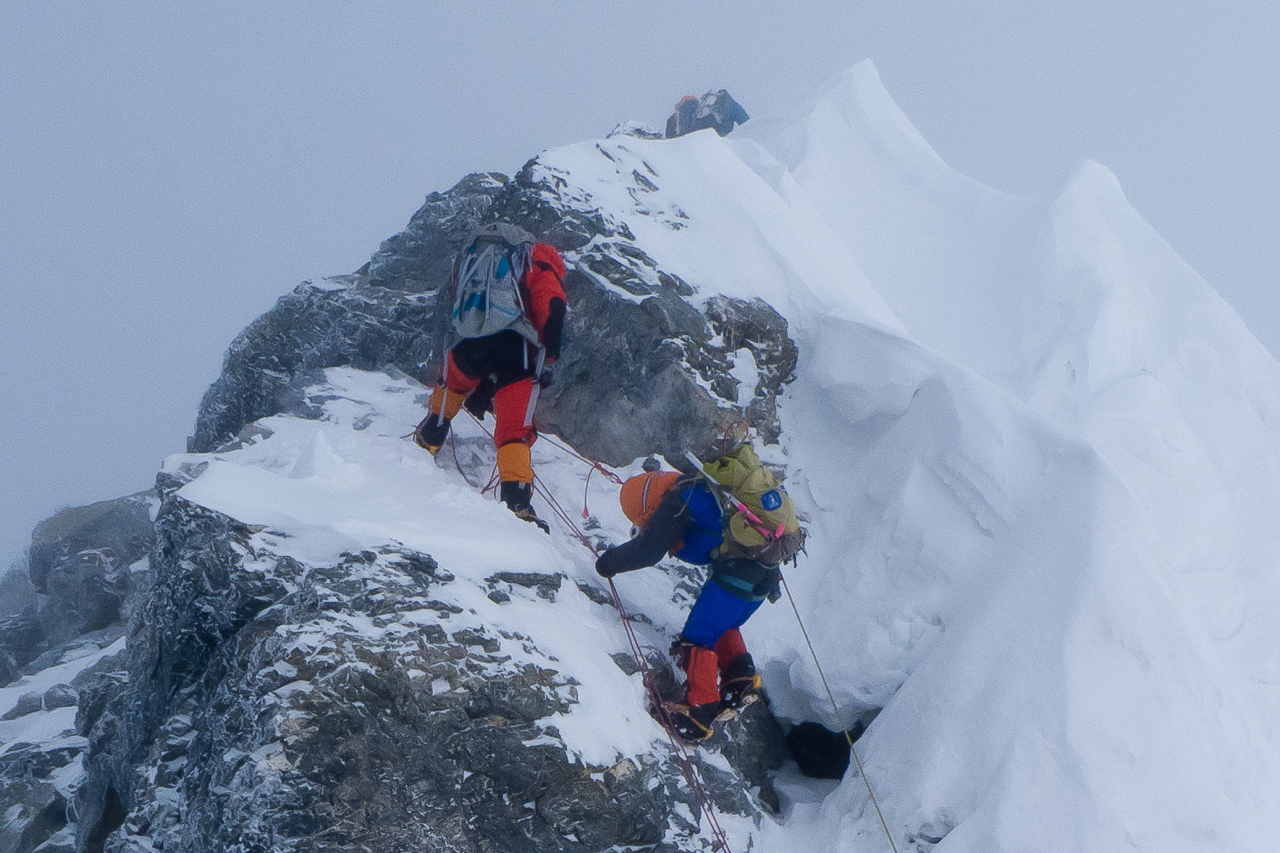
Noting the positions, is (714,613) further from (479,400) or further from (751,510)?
(479,400)

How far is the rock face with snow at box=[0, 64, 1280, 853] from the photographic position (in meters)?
4.00

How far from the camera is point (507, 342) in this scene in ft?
19.0

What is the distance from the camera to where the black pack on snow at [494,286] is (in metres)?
5.69

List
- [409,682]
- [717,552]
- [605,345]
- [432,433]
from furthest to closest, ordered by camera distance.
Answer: [605,345] → [432,433] → [717,552] → [409,682]

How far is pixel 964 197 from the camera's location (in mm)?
11102

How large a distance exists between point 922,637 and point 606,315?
139 inches

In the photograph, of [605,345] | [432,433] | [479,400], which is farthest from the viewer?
[605,345]

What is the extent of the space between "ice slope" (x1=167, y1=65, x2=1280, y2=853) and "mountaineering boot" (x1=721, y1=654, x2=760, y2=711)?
22.7 inches

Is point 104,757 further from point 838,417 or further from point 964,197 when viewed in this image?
point 964,197

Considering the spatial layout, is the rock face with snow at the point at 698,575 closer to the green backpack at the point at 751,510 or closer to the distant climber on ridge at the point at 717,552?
the distant climber on ridge at the point at 717,552

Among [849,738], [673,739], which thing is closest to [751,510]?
[673,739]

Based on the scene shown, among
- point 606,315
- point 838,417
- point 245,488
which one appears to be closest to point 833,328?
point 838,417

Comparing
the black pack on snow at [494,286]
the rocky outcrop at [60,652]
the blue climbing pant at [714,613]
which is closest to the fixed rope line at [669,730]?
the blue climbing pant at [714,613]

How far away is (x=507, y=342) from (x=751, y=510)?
218cm
